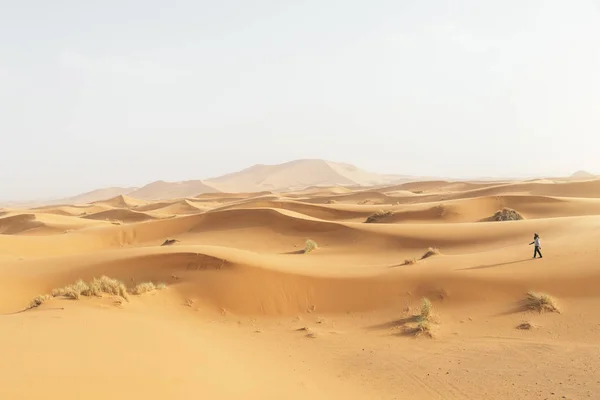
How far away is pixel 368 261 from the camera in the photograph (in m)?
13.2

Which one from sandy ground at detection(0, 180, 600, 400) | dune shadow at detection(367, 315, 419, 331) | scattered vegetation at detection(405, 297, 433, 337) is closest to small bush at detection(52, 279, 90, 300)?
sandy ground at detection(0, 180, 600, 400)

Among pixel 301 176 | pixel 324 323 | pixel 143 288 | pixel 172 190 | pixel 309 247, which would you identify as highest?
pixel 301 176

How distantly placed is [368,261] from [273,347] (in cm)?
676

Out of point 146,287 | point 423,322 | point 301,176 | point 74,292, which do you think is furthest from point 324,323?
point 301,176

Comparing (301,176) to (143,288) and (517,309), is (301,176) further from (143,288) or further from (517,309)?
(517,309)

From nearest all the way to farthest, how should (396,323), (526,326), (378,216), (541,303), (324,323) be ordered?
(526,326) → (541,303) → (396,323) → (324,323) → (378,216)

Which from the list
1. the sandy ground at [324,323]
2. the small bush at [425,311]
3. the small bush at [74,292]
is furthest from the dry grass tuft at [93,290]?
the small bush at [425,311]

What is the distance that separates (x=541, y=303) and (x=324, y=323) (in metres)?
4.31

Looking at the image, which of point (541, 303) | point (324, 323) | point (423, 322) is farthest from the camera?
point (324, 323)

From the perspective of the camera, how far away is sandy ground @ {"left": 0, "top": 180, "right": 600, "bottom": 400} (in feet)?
16.1

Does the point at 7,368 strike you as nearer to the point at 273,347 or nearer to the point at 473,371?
the point at 273,347

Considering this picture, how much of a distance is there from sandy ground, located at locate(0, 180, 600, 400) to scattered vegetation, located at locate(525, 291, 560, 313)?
157mm

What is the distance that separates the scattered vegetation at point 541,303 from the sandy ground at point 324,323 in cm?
16

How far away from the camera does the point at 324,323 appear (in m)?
8.40
